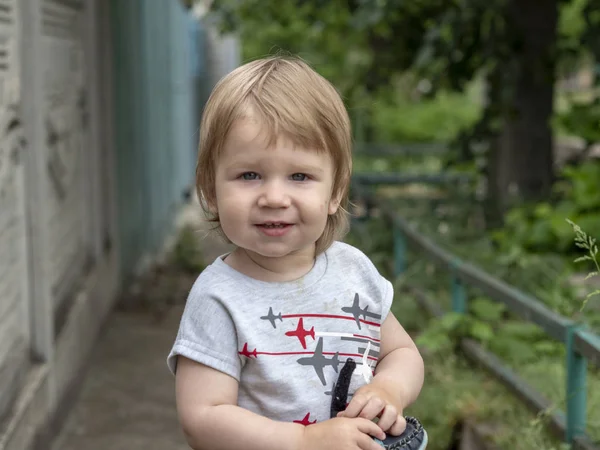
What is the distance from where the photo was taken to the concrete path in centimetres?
486

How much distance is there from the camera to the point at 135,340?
671cm

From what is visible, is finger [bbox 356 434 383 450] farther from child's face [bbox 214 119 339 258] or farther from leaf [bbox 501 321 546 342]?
leaf [bbox 501 321 546 342]

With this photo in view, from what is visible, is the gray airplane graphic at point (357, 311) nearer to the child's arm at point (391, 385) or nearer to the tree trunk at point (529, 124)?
the child's arm at point (391, 385)

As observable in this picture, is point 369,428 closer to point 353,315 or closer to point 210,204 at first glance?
point 353,315

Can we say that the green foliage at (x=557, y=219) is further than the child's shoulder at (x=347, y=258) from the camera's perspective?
Yes

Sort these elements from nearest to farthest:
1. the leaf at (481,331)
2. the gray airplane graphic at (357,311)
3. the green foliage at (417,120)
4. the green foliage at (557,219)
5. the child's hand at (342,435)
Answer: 1. the child's hand at (342,435)
2. the gray airplane graphic at (357,311)
3. the leaf at (481,331)
4. the green foliage at (557,219)
5. the green foliage at (417,120)

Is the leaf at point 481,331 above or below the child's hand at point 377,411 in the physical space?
below

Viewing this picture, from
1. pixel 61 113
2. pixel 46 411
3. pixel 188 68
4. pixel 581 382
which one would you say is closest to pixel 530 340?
pixel 581 382

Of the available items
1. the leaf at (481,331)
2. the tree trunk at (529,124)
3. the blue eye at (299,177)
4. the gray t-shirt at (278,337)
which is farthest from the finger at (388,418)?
the tree trunk at (529,124)

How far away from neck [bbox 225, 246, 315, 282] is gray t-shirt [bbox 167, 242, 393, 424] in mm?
22

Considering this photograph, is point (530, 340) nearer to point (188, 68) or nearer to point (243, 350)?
point (243, 350)

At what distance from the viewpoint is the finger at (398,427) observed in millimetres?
1968

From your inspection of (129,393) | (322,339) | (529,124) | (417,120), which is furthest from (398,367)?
(417,120)

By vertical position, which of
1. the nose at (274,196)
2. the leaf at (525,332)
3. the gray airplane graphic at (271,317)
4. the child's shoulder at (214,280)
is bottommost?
the leaf at (525,332)
